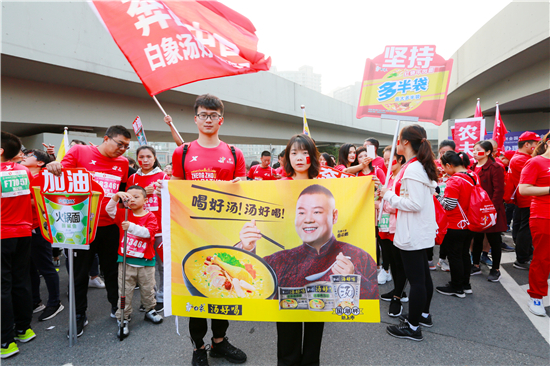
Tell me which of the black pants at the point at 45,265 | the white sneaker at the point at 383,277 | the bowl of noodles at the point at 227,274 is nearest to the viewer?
the bowl of noodles at the point at 227,274

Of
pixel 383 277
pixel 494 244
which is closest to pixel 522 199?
pixel 494 244

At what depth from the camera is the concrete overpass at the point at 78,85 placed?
671 centimetres

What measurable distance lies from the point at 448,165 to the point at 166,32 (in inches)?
154

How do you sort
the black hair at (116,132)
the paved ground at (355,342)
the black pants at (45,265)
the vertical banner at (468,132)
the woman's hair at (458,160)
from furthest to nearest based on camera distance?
the vertical banner at (468,132)
the woman's hair at (458,160)
the black pants at (45,265)
the black hair at (116,132)
the paved ground at (355,342)

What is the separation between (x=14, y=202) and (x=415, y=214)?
13.2ft

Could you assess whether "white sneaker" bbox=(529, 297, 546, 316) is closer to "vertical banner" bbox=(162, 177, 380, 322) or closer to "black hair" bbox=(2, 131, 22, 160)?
"vertical banner" bbox=(162, 177, 380, 322)

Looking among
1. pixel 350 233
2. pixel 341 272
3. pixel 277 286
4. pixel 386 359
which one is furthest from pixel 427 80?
pixel 386 359

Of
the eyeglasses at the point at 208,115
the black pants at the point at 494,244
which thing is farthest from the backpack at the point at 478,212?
the eyeglasses at the point at 208,115

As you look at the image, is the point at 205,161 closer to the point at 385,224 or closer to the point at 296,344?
the point at 296,344

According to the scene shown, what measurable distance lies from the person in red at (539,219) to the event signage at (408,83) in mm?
1418

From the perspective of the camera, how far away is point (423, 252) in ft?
8.67

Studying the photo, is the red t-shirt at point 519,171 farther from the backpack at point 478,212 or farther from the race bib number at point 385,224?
the race bib number at point 385,224

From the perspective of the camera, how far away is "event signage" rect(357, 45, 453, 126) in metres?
2.68

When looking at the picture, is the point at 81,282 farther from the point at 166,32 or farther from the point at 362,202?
the point at 362,202
